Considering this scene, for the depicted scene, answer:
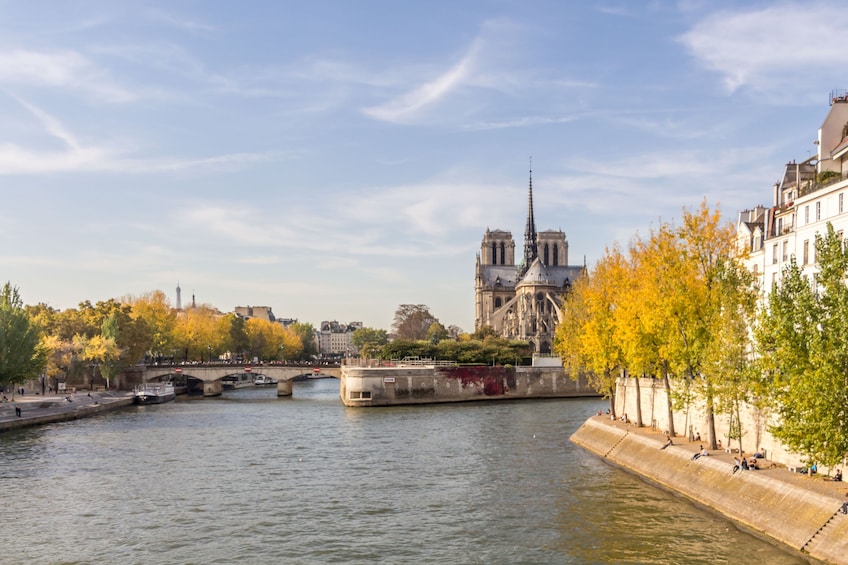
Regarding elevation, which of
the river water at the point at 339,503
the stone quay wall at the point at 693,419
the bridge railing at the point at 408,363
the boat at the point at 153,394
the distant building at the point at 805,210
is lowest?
the river water at the point at 339,503

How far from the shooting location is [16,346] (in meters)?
76.5

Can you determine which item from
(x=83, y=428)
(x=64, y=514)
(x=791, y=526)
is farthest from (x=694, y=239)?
(x=83, y=428)

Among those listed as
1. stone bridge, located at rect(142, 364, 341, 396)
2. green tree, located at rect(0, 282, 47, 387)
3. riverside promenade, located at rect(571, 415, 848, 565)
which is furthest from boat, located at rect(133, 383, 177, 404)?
riverside promenade, located at rect(571, 415, 848, 565)

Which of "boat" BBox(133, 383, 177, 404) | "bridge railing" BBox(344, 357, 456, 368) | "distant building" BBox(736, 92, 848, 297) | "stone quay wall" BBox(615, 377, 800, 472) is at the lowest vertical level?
"boat" BBox(133, 383, 177, 404)

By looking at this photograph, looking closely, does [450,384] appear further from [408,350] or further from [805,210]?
[805,210]

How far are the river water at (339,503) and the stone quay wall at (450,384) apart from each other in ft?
96.0

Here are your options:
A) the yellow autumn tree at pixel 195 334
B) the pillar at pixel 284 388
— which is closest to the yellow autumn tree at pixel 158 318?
the yellow autumn tree at pixel 195 334

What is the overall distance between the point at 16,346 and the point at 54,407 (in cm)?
930

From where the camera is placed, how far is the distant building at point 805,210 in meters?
47.3

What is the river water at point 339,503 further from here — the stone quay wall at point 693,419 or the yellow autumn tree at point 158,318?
the yellow autumn tree at point 158,318

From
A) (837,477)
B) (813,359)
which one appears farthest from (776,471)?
(813,359)

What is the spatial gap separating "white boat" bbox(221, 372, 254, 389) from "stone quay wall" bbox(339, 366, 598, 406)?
5328 cm

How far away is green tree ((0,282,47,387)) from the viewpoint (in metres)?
75.1

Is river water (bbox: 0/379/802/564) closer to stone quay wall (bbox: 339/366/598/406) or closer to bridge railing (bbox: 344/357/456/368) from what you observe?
stone quay wall (bbox: 339/366/598/406)
